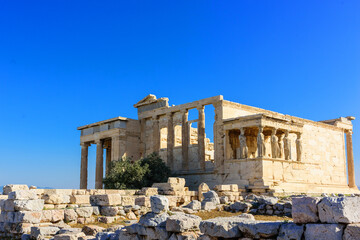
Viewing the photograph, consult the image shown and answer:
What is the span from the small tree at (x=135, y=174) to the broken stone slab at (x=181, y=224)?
15.8 metres

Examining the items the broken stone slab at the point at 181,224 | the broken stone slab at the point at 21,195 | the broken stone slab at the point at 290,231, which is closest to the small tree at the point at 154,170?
the broken stone slab at the point at 21,195

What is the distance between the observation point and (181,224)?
7254 mm

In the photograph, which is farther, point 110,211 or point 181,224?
point 110,211

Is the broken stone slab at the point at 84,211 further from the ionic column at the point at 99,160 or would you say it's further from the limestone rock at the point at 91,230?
the ionic column at the point at 99,160

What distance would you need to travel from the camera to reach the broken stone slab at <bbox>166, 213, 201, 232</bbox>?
725 centimetres

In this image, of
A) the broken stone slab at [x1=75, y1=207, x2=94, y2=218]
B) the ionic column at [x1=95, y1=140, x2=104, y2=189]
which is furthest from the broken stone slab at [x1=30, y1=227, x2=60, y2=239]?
the ionic column at [x1=95, y1=140, x2=104, y2=189]

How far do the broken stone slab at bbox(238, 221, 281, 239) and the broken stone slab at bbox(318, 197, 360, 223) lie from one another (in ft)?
2.51

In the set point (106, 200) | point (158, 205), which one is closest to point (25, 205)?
point (106, 200)

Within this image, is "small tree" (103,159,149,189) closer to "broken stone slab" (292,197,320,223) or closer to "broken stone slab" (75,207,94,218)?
"broken stone slab" (75,207,94,218)

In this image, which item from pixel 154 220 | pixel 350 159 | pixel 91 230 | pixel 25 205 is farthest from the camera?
pixel 350 159

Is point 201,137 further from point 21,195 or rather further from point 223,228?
point 223,228

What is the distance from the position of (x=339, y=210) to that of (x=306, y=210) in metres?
0.48

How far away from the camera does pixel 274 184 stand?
2098 centimetres

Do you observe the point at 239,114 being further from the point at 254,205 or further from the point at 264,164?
the point at 254,205
